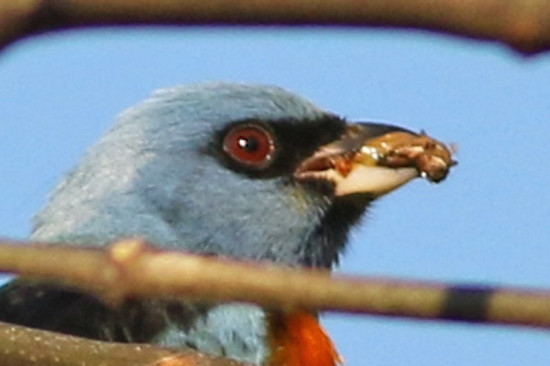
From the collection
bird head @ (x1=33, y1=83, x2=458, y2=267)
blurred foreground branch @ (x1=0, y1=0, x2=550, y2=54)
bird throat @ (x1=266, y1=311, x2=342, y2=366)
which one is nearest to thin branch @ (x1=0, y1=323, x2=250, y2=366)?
blurred foreground branch @ (x1=0, y1=0, x2=550, y2=54)

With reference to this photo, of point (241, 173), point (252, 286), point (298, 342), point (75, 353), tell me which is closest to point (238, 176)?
point (241, 173)

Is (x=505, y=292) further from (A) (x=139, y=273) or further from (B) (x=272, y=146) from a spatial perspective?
(B) (x=272, y=146)

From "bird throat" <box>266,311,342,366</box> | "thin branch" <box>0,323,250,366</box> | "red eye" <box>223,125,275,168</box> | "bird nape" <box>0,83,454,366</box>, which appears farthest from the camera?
"red eye" <box>223,125,275,168</box>

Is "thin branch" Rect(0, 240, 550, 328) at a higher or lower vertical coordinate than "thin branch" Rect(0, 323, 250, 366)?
higher

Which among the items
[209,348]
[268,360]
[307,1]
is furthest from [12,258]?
[268,360]

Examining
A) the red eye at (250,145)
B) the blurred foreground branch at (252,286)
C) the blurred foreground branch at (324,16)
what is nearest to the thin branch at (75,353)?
the blurred foreground branch at (252,286)

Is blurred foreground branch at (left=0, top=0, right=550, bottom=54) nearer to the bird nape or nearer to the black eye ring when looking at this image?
the bird nape

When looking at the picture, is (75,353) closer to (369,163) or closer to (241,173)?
(241,173)
